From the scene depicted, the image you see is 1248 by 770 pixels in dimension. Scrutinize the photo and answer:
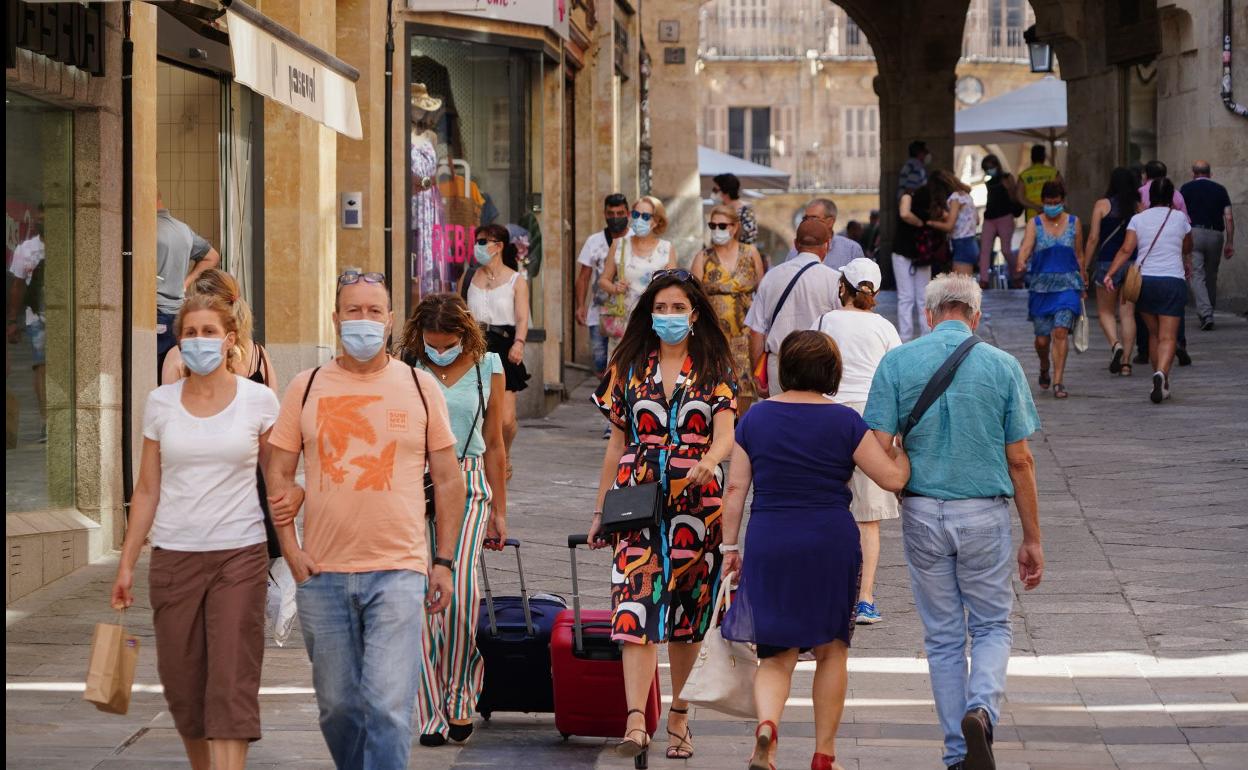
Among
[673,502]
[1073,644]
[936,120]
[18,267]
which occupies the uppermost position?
[936,120]

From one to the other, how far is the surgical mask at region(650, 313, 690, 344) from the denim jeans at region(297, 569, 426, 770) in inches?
63.1

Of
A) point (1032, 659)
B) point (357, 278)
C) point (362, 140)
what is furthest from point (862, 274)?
point (362, 140)

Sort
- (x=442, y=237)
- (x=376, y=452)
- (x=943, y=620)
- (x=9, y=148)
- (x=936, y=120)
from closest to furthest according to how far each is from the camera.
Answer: (x=376, y=452) < (x=943, y=620) < (x=9, y=148) < (x=442, y=237) < (x=936, y=120)

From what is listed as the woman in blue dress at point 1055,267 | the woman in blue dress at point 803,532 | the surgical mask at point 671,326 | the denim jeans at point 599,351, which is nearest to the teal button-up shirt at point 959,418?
the woman in blue dress at point 803,532

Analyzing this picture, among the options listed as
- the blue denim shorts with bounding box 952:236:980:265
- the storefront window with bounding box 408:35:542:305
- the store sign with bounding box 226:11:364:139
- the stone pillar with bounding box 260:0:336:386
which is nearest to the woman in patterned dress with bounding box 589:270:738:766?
the store sign with bounding box 226:11:364:139

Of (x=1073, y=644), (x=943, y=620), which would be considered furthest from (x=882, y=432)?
(x=1073, y=644)

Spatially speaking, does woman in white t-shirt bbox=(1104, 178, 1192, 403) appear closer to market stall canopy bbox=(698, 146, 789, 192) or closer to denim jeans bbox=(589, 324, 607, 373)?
denim jeans bbox=(589, 324, 607, 373)

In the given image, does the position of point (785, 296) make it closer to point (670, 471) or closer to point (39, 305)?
point (39, 305)

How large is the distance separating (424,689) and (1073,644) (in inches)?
124

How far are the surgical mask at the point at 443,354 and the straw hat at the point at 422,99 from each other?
9509mm

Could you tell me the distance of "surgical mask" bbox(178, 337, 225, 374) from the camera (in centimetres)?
566

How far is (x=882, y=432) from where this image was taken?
6457 mm

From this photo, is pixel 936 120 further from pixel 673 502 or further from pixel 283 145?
pixel 673 502

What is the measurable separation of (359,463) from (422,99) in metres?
11.1
